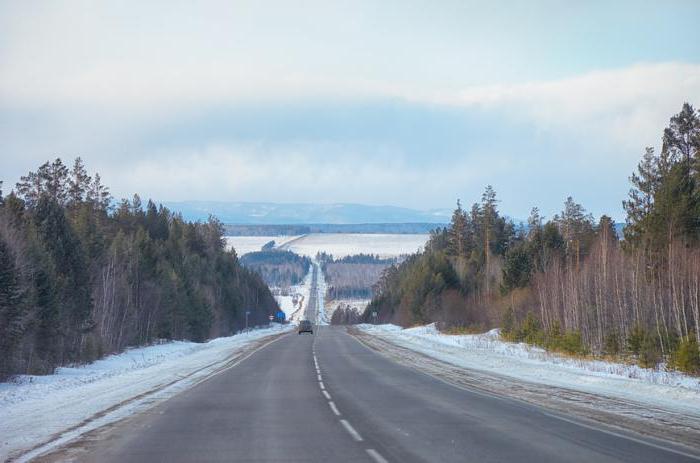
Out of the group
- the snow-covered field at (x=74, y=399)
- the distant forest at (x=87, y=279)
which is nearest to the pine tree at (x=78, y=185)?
the distant forest at (x=87, y=279)

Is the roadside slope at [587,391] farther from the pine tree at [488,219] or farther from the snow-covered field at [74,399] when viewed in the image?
the pine tree at [488,219]

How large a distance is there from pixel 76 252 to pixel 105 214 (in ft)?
119

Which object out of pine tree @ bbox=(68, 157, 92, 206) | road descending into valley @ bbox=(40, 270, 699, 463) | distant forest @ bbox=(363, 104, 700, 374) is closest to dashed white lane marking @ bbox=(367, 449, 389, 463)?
road descending into valley @ bbox=(40, 270, 699, 463)

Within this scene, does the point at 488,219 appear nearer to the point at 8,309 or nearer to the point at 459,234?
the point at 459,234

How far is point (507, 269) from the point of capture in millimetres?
65375

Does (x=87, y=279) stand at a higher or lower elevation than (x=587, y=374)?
higher

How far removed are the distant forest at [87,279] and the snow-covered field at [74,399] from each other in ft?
10.7

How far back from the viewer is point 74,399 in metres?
18.7

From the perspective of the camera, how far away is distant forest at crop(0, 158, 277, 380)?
3073cm

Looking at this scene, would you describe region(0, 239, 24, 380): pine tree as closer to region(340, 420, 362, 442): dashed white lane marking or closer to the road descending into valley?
the road descending into valley

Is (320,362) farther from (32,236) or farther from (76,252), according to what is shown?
(76,252)

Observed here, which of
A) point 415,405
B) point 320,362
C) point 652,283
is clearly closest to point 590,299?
point 652,283

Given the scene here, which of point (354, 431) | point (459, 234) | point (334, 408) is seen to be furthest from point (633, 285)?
point (459, 234)

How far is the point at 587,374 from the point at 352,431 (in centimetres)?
1605
